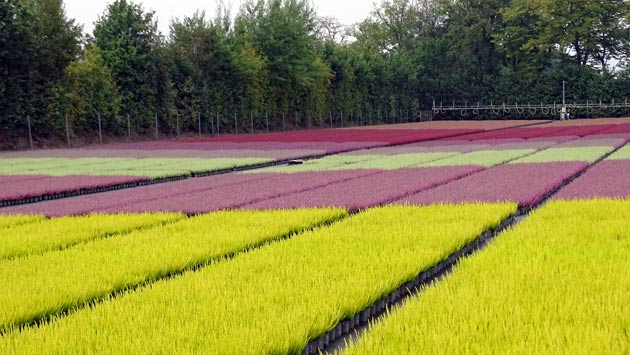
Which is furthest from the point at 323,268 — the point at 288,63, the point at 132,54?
the point at 288,63

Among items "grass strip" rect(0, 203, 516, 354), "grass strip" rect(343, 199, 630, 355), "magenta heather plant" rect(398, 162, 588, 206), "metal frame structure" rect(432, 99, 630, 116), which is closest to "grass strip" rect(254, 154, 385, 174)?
"magenta heather plant" rect(398, 162, 588, 206)

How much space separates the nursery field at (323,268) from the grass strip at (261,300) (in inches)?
0.8

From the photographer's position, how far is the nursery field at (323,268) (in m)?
4.92

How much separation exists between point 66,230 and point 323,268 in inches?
182

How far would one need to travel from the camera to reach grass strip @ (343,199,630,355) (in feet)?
15.1

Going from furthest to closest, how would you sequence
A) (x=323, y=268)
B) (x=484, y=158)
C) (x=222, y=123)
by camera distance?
(x=222, y=123), (x=484, y=158), (x=323, y=268)

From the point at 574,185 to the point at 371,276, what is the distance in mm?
8923

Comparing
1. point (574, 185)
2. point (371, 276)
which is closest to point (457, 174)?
point (574, 185)

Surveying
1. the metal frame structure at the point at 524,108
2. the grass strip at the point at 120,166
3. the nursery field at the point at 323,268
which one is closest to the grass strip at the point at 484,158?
the nursery field at the point at 323,268

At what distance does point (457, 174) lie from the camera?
1753 cm

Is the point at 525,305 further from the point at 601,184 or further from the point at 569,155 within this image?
the point at 569,155

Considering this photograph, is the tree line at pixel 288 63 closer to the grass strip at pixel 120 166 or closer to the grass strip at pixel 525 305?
the grass strip at pixel 120 166

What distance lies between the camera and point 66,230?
1027cm

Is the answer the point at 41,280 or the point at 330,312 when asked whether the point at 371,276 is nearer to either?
the point at 330,312
